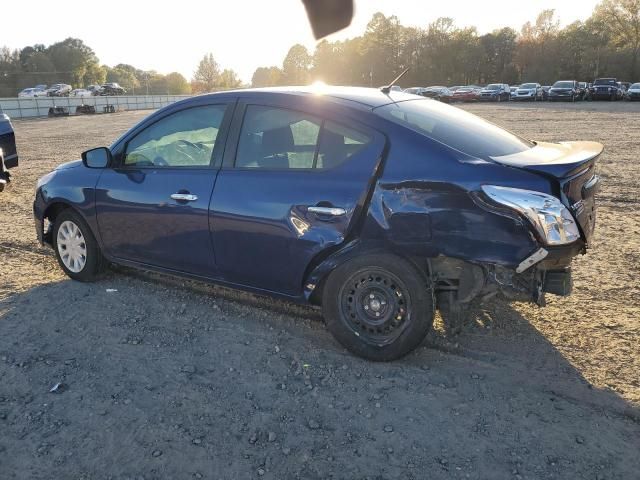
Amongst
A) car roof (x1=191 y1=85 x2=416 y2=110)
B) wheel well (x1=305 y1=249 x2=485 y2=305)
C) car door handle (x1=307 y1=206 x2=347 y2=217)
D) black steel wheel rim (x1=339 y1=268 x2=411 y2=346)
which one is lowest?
black steel wheel rim (x1=339 y1=268 x2=411 y2=346)

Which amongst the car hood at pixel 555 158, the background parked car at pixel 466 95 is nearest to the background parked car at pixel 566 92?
the background parked car at pixel 466 95

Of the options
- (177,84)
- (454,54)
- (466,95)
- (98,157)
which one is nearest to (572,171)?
(98,157)

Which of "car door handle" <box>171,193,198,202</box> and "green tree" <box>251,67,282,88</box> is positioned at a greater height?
"green tree" <box>251,67,282,88</box>

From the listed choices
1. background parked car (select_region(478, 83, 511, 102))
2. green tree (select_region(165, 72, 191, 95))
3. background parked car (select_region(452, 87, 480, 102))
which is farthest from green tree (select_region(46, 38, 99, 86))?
background parked car (select_region(478, 83, 511, 102))

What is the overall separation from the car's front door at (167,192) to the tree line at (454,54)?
67157 millimetres

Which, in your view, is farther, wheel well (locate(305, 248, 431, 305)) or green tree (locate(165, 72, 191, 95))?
green tree (locate(165, 72, 191, 95))

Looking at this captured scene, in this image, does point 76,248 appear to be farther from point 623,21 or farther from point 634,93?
point 623,21

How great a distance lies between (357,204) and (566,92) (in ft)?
145

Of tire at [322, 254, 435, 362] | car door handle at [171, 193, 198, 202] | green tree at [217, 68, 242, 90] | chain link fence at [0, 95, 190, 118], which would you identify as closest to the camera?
tire at [322, 254, 435, 362]

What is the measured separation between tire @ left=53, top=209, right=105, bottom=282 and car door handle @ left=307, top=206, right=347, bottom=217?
229cm

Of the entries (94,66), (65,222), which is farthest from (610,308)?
(94,66)

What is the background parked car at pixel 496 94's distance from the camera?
4744 centimetres

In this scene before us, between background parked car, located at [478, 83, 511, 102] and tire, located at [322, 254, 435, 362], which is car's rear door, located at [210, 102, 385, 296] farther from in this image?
background parked car, located at [478, 83, 511, 102]

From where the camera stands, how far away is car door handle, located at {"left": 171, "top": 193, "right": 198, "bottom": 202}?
156 inches
